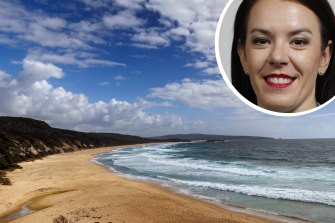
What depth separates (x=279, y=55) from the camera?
154 centimetres

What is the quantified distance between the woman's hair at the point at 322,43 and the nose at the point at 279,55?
9.4 inches

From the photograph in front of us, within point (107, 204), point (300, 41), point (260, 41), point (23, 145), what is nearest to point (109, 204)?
point (107, 204)

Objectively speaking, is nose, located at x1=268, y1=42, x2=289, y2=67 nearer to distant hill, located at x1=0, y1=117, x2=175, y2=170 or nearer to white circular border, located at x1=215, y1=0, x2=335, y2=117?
white circular border, located at x1=215, y1=0, x2=335, y2=117

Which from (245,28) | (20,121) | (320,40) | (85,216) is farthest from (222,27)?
(20,121)

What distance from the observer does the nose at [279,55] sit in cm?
153

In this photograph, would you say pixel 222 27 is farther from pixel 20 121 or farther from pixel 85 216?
pixel 20 121

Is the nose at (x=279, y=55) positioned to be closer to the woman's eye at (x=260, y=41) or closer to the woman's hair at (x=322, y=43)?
the woman's eye at (x=260, y=41)

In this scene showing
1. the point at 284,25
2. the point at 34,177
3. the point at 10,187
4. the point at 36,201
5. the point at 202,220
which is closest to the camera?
the point at 284,25

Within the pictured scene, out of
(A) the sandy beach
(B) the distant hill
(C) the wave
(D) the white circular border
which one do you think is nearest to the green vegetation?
(B) the distant hill

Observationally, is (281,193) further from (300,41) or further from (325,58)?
(300,41)

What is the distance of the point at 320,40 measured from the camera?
62.7 inches

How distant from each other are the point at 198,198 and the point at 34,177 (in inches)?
497

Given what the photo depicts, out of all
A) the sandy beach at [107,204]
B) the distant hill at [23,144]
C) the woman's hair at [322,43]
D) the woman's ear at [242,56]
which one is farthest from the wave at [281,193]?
the distant hill at [23,144]

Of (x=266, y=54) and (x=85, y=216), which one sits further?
(x=85, y=216)
